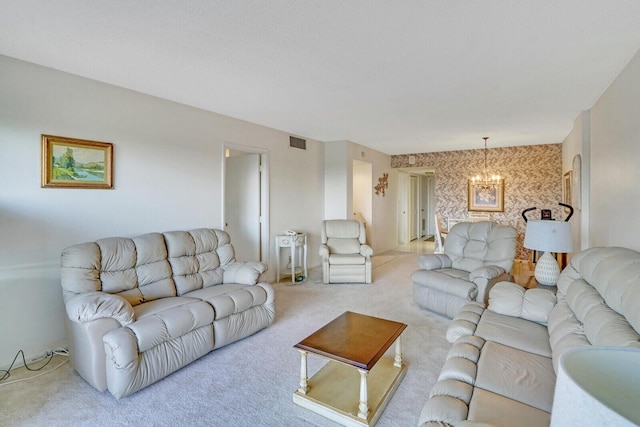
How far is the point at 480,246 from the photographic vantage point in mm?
3748

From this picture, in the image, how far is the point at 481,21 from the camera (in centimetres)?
190

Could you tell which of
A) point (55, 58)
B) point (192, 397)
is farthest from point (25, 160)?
point (192, 397)

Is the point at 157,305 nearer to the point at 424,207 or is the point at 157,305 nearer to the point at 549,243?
the point at 549,243

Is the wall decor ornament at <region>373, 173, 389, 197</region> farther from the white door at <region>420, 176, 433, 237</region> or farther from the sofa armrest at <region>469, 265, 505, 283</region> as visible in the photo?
the sofa armrest at <region>469, 265, 505, 283</region>

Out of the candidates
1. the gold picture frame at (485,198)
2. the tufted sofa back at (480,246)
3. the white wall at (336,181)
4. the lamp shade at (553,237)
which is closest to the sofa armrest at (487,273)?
the tufted sofa back at (480,246)

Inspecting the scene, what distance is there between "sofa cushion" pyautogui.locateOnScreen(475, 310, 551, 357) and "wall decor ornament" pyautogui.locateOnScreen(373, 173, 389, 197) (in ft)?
16.0

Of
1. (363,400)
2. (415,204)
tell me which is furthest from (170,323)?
(415,204)

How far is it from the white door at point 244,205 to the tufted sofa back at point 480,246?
2.77m

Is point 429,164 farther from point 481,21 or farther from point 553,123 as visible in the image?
point 481,21

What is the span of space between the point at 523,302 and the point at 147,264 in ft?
10.3

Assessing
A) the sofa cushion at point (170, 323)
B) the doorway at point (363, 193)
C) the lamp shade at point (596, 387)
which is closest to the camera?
the lamp shade at point (596, 387)

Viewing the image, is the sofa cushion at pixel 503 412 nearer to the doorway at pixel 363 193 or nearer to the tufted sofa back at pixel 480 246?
the tufted sofa back at pixel 480 246

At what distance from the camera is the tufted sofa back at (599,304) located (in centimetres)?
134

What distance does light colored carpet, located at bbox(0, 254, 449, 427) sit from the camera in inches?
72.9
